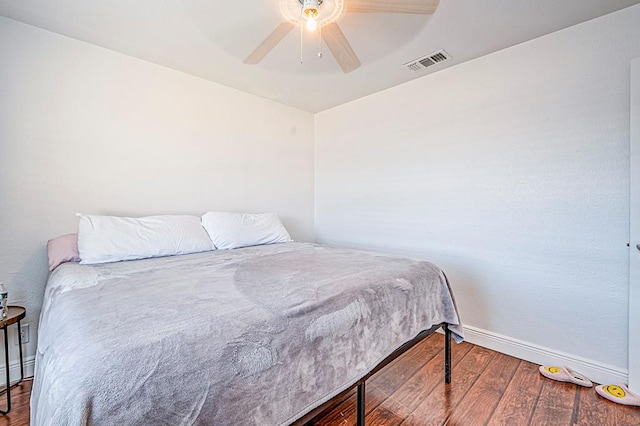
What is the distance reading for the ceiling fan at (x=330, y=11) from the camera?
167 centimetres

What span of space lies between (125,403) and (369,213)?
292cm

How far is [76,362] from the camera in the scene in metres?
0.75

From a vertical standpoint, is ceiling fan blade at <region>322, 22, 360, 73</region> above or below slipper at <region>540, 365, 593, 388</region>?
above

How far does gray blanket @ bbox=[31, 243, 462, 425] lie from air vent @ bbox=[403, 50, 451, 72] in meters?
1.81

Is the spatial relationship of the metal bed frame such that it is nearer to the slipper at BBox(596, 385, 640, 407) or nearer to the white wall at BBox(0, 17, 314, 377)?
the slipper at BBox(596, 385, 640, 407)

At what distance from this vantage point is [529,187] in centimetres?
227

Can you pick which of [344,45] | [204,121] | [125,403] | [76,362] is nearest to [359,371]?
[125,403]

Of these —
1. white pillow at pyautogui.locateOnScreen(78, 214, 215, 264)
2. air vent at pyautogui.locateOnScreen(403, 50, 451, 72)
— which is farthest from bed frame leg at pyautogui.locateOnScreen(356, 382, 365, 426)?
air vent at pyautogui.locateOnScreen(403, 50, 451, 72)

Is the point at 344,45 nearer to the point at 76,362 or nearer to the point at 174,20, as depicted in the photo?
the point at 174,20

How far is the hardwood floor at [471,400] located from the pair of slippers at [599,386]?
33mm

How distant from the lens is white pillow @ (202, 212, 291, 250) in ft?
8.52

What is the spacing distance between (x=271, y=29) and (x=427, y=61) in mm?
1369

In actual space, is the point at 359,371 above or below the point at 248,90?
below

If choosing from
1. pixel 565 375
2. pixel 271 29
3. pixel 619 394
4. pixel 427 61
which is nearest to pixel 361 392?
pixel 565 375
